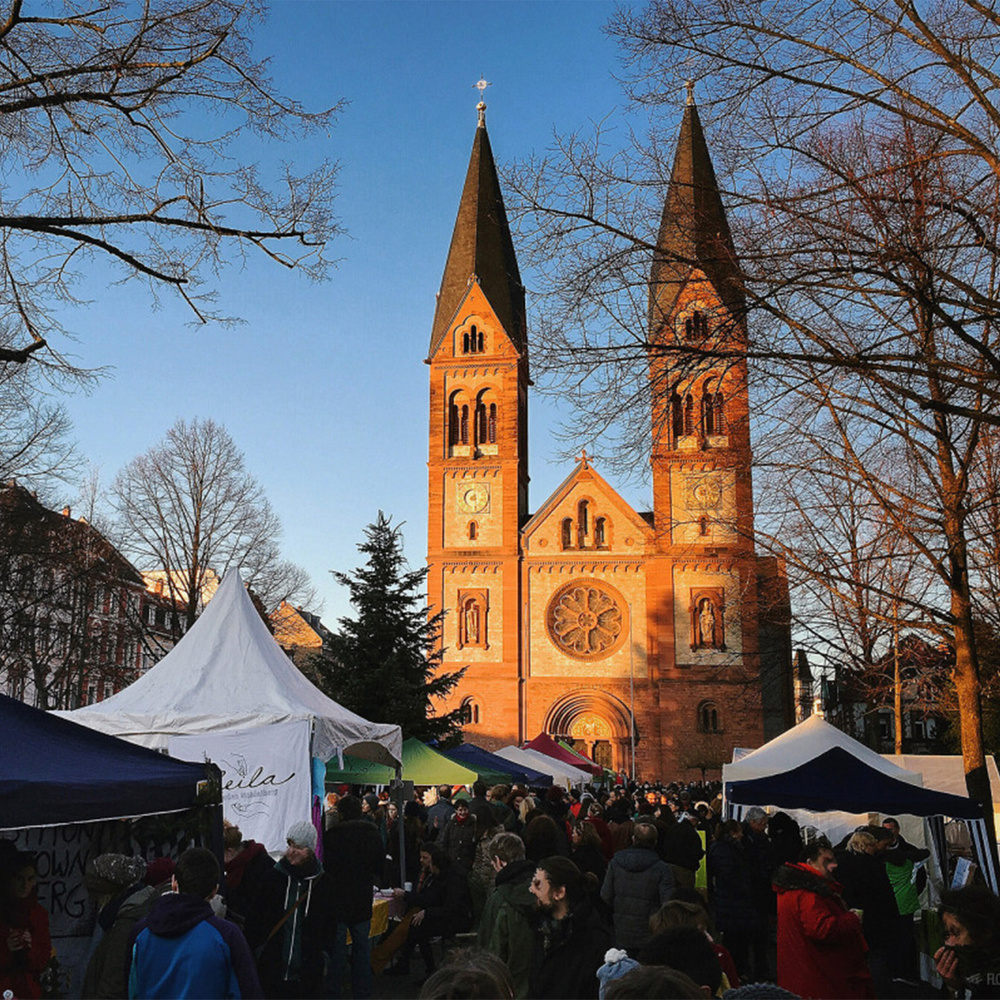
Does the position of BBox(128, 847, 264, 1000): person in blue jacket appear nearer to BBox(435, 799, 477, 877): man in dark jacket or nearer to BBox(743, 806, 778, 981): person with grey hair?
BBox(743, 806, 778, 981): person with grey hair

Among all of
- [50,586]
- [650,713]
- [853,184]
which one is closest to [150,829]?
[853,184]

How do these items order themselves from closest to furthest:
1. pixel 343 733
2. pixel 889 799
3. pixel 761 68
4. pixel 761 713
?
pixel 761 68 < pixel 889 799 < pixel 343 733 < pixel 761 713

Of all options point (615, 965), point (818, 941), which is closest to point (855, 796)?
point (818, 941)

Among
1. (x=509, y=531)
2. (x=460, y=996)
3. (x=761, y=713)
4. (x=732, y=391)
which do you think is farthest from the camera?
(x=509, y=531)

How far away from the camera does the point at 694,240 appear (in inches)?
301

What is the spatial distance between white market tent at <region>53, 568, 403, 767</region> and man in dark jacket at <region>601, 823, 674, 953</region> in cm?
480

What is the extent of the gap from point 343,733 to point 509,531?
3489 cm

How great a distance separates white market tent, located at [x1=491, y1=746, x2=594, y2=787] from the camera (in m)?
25.0

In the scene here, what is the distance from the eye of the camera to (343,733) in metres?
12.4

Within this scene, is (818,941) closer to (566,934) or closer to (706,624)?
(566,934)

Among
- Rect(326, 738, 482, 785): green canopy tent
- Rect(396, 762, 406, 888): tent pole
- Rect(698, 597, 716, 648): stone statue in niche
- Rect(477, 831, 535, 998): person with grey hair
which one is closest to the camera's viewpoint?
Rect(477, 831, 535, 998): person with grey hair

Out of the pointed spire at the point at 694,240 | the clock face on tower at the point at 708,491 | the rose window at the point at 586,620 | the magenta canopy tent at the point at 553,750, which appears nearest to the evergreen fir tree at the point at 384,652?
the magenta canopy tent at the point at 553,750

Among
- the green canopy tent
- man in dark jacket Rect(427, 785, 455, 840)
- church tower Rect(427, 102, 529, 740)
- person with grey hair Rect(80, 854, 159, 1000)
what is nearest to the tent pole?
man in dark jacket Rect(427, 785, 455, 840)

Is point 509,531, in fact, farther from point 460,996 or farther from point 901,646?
point 460,996
